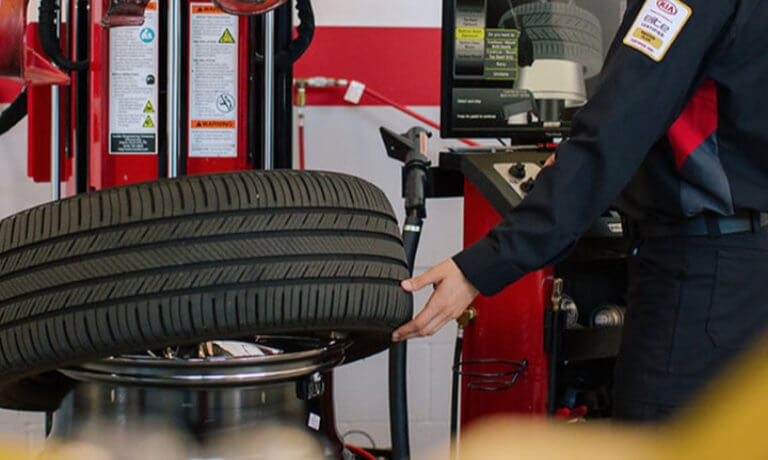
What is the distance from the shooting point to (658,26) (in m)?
1.42

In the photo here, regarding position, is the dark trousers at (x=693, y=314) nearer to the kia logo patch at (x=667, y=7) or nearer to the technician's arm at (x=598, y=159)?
the technician's arm at (x=598, y=159)

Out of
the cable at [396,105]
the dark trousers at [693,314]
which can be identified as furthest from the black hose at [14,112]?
the dark trousers at [693,314]

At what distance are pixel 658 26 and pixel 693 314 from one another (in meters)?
0.51

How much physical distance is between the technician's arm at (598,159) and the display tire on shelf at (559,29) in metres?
0.72

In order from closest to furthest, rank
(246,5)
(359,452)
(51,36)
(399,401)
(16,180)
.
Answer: (246,5), (51,36), (399,401), (359,452), (16,180)

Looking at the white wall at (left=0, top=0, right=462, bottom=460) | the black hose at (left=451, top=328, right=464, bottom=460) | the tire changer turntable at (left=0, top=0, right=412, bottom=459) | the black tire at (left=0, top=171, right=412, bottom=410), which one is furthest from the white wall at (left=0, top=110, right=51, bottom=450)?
the black tire at (left=0, top=171, right=412, bottom=410)

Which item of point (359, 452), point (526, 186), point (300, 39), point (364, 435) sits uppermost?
point (300, 39)

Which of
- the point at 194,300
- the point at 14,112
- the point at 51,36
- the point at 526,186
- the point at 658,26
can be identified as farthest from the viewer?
the point at 14,112

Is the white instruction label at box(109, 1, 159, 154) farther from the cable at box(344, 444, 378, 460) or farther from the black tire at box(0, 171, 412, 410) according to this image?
the cable at box(344, 444, 378, 460)

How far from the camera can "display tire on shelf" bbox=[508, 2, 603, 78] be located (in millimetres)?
2188

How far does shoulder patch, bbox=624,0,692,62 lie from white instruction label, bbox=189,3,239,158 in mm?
900

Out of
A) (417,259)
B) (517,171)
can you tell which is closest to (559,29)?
(517,171)

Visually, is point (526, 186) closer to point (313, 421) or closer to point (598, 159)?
point (598, 159)

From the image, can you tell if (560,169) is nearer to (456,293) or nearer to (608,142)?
(608,142)
